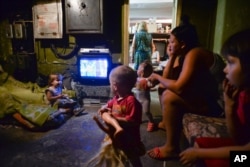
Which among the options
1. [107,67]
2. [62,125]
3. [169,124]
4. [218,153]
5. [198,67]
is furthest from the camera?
[107,67]

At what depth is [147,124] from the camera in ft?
10.3

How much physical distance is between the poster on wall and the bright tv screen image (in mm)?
839

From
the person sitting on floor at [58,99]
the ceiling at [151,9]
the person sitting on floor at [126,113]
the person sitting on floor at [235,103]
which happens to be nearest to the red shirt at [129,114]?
the person sitting on floor at [126,113]

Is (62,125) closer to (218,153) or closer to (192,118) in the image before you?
(192,118)

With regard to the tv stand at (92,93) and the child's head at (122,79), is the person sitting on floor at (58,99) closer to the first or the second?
the tv stand at (92,93)

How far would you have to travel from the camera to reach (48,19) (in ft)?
14.1

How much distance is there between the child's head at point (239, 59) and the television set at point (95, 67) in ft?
9.91

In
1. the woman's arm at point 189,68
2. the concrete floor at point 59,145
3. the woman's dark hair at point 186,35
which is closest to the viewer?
the woman's arm at point 189,68

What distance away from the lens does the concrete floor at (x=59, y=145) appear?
2205mm

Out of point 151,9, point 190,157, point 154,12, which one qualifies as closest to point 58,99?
point 190,157

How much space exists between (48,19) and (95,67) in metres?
1.37

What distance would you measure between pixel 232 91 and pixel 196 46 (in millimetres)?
1075

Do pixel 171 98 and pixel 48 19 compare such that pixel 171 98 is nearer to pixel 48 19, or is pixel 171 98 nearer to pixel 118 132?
pixel 118 132

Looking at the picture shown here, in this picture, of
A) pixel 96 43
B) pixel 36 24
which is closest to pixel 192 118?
pixel 96 43
